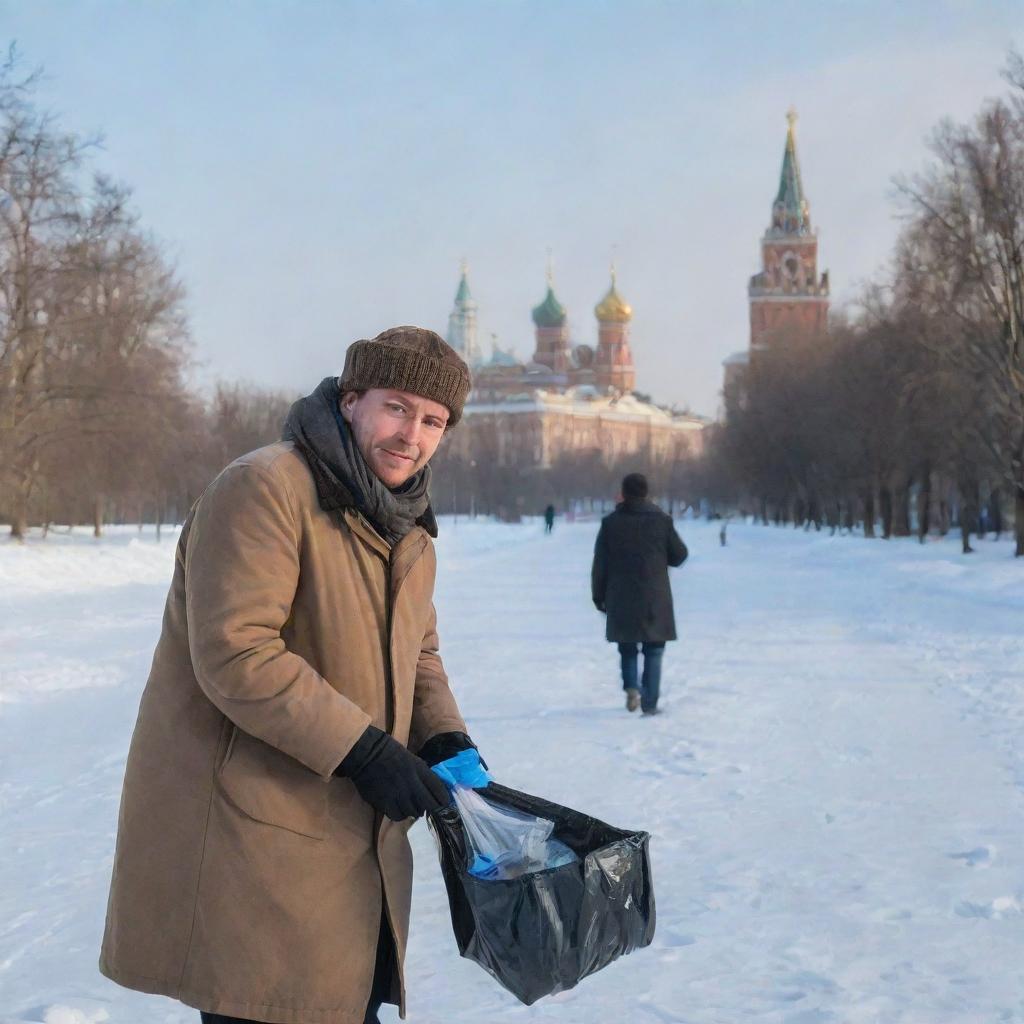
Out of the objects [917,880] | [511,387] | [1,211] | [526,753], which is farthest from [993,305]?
[511,387]

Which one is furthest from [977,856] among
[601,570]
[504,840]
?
[601,570]

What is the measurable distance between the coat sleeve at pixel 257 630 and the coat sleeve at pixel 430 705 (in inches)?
18.8

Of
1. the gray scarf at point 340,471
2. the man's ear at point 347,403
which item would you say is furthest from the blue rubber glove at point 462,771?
the man's ear at point 347,403

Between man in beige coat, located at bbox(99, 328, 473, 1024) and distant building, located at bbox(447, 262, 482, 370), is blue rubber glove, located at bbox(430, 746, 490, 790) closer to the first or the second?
man in beige coat, located at bbox(99, 328, 473, 1024)

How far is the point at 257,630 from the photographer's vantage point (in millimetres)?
2824

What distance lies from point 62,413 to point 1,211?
6653 millimetres

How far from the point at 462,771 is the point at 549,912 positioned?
0.36 m

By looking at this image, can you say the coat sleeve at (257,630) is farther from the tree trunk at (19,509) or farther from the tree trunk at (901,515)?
the tree trunk at (901,515)

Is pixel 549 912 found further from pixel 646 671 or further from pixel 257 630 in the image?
pixel 646 671

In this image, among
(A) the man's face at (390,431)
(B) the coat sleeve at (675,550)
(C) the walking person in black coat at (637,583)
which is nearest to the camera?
(A) the man's face at (390,431)

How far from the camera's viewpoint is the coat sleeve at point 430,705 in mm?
3348

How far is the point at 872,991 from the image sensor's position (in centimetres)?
480

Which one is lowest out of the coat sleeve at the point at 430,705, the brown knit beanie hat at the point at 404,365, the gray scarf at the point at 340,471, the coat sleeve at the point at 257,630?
the coat sleeve at the point at 430,705

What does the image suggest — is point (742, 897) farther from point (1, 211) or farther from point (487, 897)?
point (1, 211)
